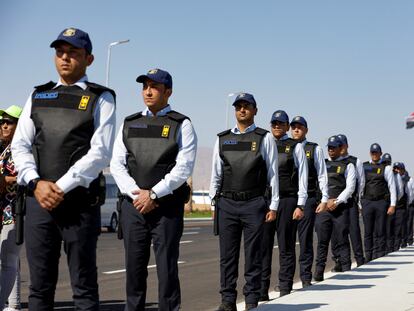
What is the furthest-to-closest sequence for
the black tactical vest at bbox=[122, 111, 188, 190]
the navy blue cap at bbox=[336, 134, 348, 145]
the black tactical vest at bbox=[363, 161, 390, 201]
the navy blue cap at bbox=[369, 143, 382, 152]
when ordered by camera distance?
the navy blue cap at bbox=[369, 143, 382, 152] → the black tactical vest at bbox=[363, 161, 390, 201] → the navy blue cap at bbox=[336, 134, 348, 145] → the black tactical vest at bbox=[122, 111, 188, 190]

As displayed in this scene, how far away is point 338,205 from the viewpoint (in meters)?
12.8

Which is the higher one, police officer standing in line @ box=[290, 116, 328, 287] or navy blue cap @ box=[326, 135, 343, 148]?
navy blue cap @ box=[326, 135, 343, 148]

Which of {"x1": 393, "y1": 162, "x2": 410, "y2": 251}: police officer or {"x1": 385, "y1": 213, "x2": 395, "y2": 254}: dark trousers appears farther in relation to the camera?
{"x1": 393, "y1": 162, "x2": 410, "y2": 251}: police officer

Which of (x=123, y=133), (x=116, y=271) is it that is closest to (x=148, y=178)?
(x=123, y=133)

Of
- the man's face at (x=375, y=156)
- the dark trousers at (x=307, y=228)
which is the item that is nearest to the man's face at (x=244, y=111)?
the dark trousers at (x=307, y=228)

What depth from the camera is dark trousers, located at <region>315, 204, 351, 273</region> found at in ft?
40.8

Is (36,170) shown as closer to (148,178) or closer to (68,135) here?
(68,135)

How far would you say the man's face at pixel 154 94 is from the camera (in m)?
6.50

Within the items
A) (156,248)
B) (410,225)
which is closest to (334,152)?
(156,248)

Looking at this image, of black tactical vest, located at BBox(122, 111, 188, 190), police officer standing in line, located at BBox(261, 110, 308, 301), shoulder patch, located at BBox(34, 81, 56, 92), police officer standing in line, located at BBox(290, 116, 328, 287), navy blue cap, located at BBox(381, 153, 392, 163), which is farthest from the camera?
navy blue cap, located at BBox(381, 153, 392, 163)

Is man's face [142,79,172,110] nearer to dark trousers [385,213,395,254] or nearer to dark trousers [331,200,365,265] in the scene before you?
dark trousers [331,200,365,265]

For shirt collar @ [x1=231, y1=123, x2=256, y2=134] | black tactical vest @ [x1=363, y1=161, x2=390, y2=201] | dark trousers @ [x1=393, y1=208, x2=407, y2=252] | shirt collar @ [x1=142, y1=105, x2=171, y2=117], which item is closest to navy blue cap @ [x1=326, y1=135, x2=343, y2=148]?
black tactical vest @ [x1=363, y1=161, x2=390, y2=201]

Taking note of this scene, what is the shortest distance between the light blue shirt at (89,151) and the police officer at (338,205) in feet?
24.4

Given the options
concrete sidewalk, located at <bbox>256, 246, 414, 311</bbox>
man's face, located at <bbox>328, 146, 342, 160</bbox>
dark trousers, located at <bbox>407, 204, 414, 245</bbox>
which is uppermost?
man's face, located at <bbox>328, 146, 342, 160</bbox>
